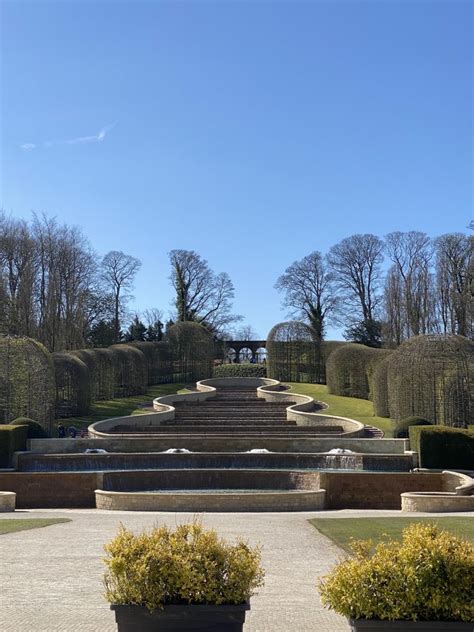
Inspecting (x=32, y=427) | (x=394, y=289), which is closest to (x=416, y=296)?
(x=394, y=289)

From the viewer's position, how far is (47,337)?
155 feet

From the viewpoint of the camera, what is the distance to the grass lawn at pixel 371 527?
38.2 ft

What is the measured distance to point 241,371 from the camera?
2234 inches

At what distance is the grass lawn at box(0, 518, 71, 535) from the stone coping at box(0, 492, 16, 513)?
308cm

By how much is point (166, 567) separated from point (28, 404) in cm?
2935

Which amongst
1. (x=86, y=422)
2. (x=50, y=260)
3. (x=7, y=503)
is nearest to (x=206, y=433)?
(x=86, y=422)

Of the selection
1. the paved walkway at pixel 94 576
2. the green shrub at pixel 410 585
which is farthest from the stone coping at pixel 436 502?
the green shrub at pixel 410 585

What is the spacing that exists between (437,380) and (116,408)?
19545mm

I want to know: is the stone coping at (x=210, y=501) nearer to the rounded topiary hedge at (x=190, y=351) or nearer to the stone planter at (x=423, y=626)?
the stone planter at (x=423, y=626)

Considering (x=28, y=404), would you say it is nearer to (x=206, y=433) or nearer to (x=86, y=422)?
(x=86, y=422)

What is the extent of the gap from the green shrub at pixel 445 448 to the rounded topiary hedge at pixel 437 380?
20.1 ft

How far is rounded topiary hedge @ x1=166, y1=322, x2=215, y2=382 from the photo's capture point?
178 ft

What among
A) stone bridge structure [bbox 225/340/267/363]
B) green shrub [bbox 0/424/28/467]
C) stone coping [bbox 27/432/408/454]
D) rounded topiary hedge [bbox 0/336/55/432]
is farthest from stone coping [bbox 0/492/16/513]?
stone bridge structure [bbox 225/340/267/363]

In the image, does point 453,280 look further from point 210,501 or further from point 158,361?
point 210,501
